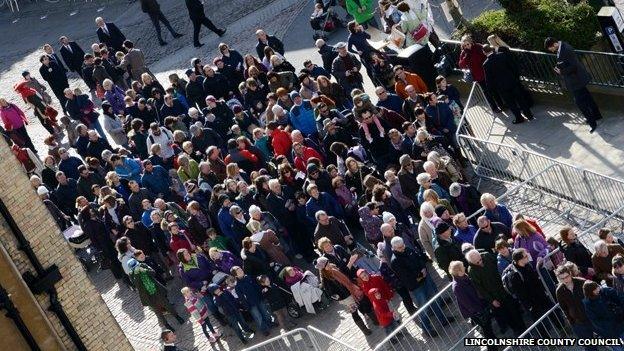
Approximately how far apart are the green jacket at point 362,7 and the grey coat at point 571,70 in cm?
771

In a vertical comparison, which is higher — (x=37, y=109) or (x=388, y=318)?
(x=37, y=109)

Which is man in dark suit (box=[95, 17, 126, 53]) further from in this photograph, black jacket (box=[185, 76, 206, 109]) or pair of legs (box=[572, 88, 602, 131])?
pair of legs (box=[572, 88, 602, 131])

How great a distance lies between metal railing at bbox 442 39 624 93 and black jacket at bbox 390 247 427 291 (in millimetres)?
6014

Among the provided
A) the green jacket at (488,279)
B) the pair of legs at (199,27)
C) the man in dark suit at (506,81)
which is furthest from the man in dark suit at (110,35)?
the green jacket at (488,279)

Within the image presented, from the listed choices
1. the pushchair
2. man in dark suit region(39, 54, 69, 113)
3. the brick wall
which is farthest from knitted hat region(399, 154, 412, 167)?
man in dark suit region(39, 54, 69, 113)

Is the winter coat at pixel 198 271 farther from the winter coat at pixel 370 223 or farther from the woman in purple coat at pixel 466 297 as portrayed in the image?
the woman in purple coat at pixel 466 297

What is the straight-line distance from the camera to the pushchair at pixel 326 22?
30.4 m

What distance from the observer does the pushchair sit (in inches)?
1198

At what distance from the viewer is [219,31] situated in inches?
1350

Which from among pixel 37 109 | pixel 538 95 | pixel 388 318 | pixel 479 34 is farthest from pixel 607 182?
pixel 37 109

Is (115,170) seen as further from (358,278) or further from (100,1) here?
(100,1)

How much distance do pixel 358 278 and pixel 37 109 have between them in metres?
14.3

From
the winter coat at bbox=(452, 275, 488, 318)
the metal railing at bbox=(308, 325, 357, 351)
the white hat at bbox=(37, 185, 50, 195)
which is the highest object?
the white hat at bbox=(37, 185, 50, 195)

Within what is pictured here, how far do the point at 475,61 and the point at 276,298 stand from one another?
6.51 metres
